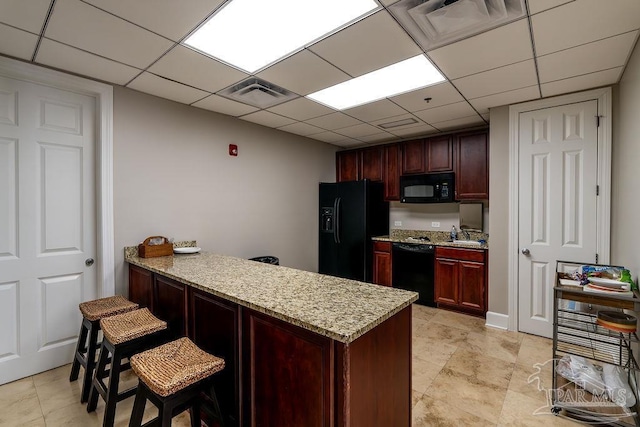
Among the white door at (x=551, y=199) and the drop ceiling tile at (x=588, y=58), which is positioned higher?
the drop ceiling tile at (x=588, y=58)

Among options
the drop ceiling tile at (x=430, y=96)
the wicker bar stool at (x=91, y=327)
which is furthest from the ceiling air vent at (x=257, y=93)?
the wicker bar stool at (x=91, y=327)

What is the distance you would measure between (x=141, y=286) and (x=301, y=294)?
68.8 inches

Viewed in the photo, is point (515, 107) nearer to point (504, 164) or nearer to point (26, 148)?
point (504, 164)

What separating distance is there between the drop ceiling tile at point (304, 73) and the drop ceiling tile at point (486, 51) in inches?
29.7

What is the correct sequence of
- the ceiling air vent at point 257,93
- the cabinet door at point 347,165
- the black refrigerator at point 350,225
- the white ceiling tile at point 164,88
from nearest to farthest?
1. the white ceiling tile at point 164,88
2. the ceiling air vent at point 257,93
3. the black refrigerator at point 350,225
4. the cabinet door at point 347,165

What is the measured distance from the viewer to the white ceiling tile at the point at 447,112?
3167 millimetres

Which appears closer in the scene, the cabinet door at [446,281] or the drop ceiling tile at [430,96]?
the drop ceiling tile at [430,96]

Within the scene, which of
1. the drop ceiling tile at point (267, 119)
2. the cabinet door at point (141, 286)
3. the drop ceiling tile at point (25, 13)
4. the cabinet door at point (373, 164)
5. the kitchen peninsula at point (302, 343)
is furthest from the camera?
the cabinet door at point (373, 164)

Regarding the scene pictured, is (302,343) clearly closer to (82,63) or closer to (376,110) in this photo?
(82,63)

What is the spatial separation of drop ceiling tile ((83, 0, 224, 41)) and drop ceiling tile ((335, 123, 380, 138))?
96.9 inches

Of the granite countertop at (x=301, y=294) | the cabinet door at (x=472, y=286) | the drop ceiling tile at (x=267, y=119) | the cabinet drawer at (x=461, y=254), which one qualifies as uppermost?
the drop ceiling tile at (x=267, y=119)

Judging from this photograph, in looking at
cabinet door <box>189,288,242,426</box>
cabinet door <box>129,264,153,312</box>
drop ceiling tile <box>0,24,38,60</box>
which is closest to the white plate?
cabinet door <box>129,264,153,312</box>

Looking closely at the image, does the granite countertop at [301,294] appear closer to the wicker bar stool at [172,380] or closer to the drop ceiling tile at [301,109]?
the wicker bar stool at [172,380]

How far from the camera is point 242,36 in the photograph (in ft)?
6.27
